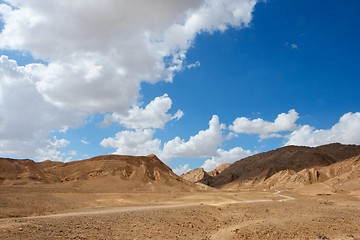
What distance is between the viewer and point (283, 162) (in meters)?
A: 155

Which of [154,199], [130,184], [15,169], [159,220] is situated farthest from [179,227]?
[15,169]

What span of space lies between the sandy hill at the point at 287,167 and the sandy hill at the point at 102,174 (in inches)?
2074

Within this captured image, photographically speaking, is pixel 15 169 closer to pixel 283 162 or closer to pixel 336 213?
pixel 336 213

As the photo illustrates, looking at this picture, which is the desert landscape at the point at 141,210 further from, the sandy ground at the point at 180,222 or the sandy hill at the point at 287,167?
the sandy hill at the point at 287,167

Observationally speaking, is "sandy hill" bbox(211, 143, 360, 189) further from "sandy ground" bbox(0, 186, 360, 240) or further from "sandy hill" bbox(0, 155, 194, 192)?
"sandy ground" bbox(0, 186, 360, 240)

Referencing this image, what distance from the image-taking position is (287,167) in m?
→ 150

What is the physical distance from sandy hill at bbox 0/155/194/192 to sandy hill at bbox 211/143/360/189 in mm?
52671

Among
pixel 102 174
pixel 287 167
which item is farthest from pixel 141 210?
pixel 287 167

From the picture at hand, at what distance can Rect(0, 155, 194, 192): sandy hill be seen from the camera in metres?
74.9

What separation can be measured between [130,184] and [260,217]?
166 ft

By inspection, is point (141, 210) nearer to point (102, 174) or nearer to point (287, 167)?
point (102, 174)

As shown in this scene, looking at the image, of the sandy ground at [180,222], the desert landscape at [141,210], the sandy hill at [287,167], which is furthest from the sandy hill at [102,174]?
the sandy hill at [287,167]

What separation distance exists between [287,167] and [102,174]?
88798 millimetres

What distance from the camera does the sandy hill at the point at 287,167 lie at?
427 feet
